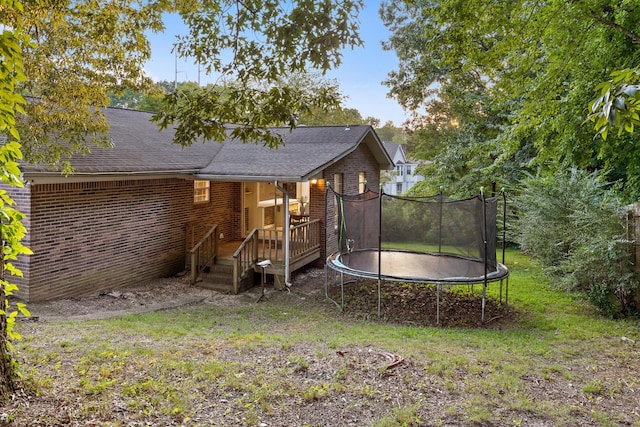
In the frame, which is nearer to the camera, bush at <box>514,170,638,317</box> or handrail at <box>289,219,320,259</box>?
bush at <box>514,170,638,317</box>

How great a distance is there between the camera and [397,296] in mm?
10516

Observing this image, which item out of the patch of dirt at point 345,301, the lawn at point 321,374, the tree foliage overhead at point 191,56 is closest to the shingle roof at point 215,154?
the tree foliage overhead at point 191,56

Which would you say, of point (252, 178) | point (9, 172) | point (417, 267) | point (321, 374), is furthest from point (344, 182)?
point (9, 172)

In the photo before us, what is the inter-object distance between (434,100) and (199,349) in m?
20.6

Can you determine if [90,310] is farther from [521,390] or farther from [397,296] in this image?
[521,390]

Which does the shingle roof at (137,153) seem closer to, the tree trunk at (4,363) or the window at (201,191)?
the window at (201,191)

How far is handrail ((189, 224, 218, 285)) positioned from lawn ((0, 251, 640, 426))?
3.13 m

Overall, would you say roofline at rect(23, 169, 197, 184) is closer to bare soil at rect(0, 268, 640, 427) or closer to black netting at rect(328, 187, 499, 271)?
bare soil at rect(0, 268, 640, 427)

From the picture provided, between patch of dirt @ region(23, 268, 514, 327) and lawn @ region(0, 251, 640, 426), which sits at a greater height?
lawn @ region(0, 251, 640, 426)

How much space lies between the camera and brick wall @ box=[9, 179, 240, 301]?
8.95 metres

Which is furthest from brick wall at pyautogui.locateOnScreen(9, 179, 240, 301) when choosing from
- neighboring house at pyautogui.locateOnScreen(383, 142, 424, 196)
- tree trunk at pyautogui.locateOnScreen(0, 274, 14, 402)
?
neighboring house at pyautogui.locateOnScreen(383, 142, 424, 196)

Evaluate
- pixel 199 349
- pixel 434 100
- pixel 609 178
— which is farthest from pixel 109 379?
pixel 434 100

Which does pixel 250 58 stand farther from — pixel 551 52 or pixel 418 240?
pixel 551 52

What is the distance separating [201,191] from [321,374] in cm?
959
